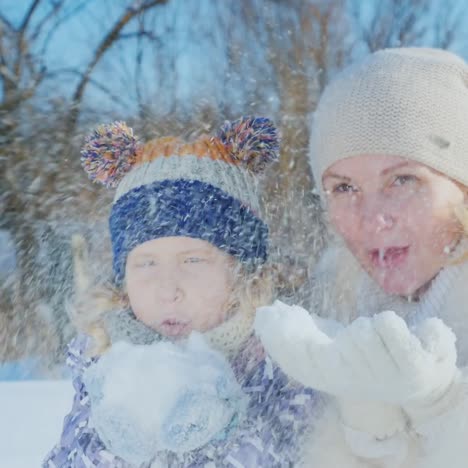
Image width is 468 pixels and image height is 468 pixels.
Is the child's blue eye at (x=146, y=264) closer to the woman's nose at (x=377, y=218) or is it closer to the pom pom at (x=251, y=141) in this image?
the pom pom at (x=251, y=141)

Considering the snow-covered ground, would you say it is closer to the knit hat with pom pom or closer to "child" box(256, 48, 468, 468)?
the knit hat with pom pom

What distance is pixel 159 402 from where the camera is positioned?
1153mm

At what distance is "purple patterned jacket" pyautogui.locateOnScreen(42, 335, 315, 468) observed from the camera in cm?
122

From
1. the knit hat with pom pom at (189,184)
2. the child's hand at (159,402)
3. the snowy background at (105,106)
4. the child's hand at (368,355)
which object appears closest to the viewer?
the child's hand at (368,355)

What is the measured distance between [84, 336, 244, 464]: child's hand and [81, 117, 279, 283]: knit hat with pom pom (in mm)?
266

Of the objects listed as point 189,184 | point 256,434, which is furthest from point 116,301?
point 256,434

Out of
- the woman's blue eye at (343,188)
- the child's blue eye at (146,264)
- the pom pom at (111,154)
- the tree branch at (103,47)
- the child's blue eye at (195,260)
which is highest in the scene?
the woman's blue eye at (343,188)

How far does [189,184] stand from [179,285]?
0.22 meters

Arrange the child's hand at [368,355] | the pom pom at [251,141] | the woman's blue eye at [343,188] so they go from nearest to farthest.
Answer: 1. the child's hand at [368,355]
2. the woman's blue eye at [343,188]
3. the pom pom at [251,141]

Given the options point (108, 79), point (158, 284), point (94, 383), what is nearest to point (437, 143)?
point (158, 284)

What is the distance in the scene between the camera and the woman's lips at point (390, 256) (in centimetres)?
121

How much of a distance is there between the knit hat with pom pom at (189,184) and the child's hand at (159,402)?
266 mm

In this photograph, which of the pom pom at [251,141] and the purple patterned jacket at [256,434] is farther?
the pom pom at [251,141]

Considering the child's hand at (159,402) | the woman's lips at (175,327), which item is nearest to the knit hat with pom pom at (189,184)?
the woman's lips at (175,327)
